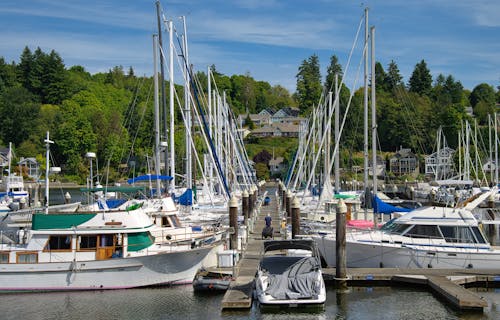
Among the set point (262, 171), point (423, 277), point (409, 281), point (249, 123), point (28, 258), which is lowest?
point (409, 281)

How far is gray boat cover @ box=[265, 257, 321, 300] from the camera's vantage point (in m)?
22.5

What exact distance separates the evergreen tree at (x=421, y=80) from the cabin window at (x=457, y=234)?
16146 centimetres

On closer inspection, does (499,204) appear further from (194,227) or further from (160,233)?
(160,233)

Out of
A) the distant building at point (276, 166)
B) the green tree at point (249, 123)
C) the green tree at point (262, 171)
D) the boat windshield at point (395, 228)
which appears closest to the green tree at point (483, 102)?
the distant building at point (276, 166)

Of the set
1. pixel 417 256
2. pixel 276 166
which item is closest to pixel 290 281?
pixel 417 256

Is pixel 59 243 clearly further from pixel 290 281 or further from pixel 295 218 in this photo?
pixel 295 218

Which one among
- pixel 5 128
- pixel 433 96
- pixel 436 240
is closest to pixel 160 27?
pixel 436 240

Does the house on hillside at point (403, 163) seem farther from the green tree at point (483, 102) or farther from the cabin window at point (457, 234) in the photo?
the cabin window at point (457, 234)

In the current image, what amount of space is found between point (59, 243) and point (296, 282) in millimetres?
10582

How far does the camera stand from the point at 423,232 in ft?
94.9

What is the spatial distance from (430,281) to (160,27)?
1049 inches

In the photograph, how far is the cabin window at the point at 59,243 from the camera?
89.4 feet

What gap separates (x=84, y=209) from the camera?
30.4m

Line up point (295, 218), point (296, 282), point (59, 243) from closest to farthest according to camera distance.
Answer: point (296, 282), point (59, 243), point (295, 218)
